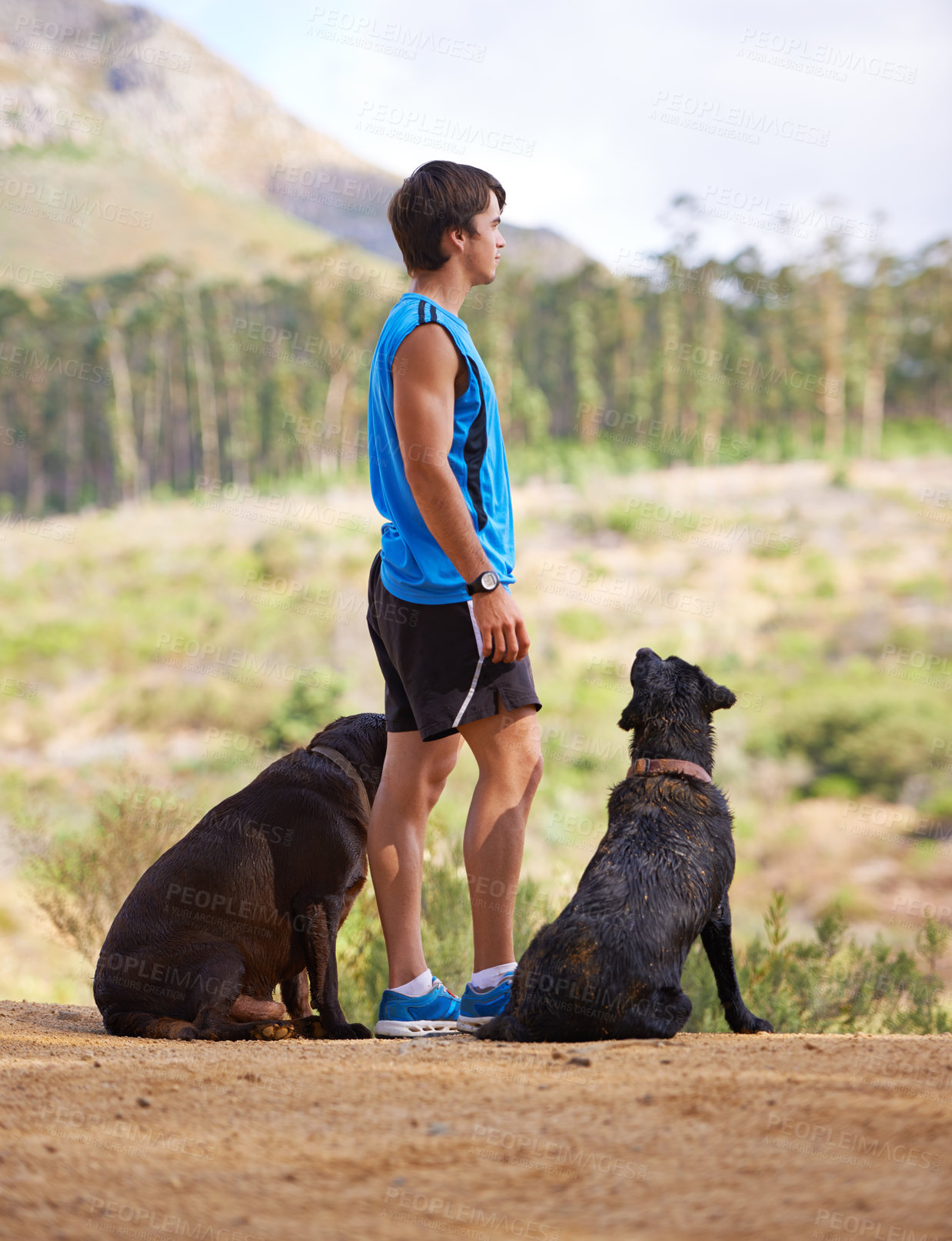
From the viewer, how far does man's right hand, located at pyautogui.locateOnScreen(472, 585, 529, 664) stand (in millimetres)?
3299

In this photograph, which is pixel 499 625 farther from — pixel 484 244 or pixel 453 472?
pixel 484 244

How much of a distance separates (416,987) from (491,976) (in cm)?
25

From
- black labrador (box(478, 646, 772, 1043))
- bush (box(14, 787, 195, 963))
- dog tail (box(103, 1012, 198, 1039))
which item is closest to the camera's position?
black labrador (box(478, 646, 772, 1043))

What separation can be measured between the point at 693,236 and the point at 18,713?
3716cm

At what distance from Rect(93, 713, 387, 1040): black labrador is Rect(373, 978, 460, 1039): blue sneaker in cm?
18

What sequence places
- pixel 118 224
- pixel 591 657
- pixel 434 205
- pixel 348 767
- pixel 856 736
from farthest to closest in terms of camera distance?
1. pixel 118 224
2. pixel 591 657
3. pixel 856 736
4. pixel 348 767
5. pixel 434 205

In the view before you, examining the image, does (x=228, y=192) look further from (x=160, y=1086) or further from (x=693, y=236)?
(x=160, y=1086)

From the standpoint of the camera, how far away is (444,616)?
3451mm

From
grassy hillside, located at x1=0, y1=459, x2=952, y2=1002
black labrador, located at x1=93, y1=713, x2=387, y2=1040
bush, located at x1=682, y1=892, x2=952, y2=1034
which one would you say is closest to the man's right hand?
black labrador, located at x1=93, y1=713, x2=387, y2=1040

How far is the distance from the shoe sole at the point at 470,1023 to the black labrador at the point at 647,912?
192 mm

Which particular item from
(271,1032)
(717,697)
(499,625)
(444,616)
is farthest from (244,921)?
(717,697)

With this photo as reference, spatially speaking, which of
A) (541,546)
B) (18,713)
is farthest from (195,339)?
(18,713)

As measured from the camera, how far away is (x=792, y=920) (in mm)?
13312

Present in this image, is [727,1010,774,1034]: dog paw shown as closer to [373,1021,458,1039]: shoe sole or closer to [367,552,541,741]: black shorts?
[373,1021,458,1039]: shoe sole
